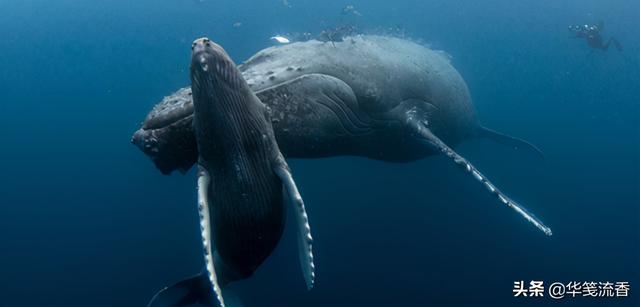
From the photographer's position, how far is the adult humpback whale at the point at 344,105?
5203 mm

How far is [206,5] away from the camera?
52562 mm

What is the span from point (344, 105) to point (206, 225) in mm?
2961

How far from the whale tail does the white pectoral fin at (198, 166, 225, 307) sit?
8.05ft

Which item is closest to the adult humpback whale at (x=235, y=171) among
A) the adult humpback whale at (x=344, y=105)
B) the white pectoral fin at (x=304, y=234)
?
the white pectoral fin at (x=304, y=234)

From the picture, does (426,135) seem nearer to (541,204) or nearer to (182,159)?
(182,159)

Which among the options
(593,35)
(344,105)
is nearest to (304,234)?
(344,105)

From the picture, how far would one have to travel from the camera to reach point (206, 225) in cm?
418

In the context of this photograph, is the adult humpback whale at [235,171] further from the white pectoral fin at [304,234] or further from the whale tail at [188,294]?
the whale tail at [188,294]

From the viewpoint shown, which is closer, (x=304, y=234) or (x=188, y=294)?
(x=304, y=234)

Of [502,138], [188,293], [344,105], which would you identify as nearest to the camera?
[344,105]

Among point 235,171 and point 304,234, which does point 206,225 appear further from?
point 304,234

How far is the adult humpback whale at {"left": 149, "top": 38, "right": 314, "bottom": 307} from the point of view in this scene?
416cm

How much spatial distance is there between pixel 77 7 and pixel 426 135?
62.9 meters

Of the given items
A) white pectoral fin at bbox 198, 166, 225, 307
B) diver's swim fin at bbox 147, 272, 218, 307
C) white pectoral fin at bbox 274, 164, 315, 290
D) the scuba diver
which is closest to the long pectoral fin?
white pectoral fin at bbox 274, 164, 315, 290
